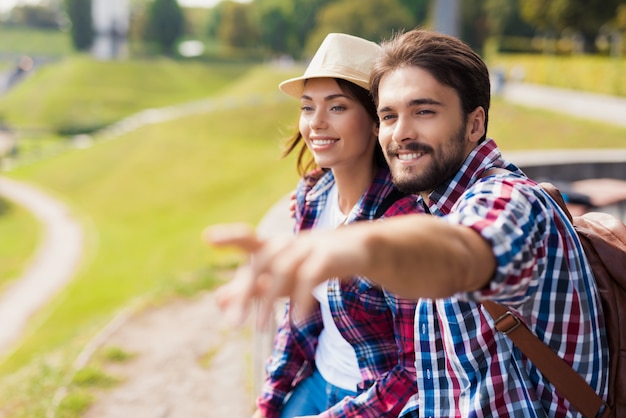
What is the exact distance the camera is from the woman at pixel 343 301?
2.45 meters

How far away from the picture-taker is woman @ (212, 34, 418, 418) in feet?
8.04

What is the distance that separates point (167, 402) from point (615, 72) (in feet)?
76.5

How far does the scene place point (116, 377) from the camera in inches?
242

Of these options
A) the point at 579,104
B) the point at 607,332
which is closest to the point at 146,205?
the point at 579,104

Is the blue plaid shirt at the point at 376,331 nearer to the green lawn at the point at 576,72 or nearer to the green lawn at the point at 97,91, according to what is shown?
the green lawn at the point at 576,72

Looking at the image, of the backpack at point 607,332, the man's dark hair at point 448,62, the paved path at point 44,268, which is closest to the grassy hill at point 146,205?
the paved path at point 44,268

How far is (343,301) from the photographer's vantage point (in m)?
2.54

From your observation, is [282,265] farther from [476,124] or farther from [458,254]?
[476,124]

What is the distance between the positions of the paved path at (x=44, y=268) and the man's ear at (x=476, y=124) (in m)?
13.9

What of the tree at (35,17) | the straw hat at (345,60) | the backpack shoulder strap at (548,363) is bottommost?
the tree at (35,17)

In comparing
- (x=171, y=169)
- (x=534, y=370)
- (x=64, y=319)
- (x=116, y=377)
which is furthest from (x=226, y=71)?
(x=534, y=370)

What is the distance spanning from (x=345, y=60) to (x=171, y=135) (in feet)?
106

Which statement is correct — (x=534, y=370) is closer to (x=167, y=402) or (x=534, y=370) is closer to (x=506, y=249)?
(x=506, y=249)

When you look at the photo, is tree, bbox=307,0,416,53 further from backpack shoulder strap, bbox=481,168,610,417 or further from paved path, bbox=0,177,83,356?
backpack shoulder strap, bbox=481,168,610,417
